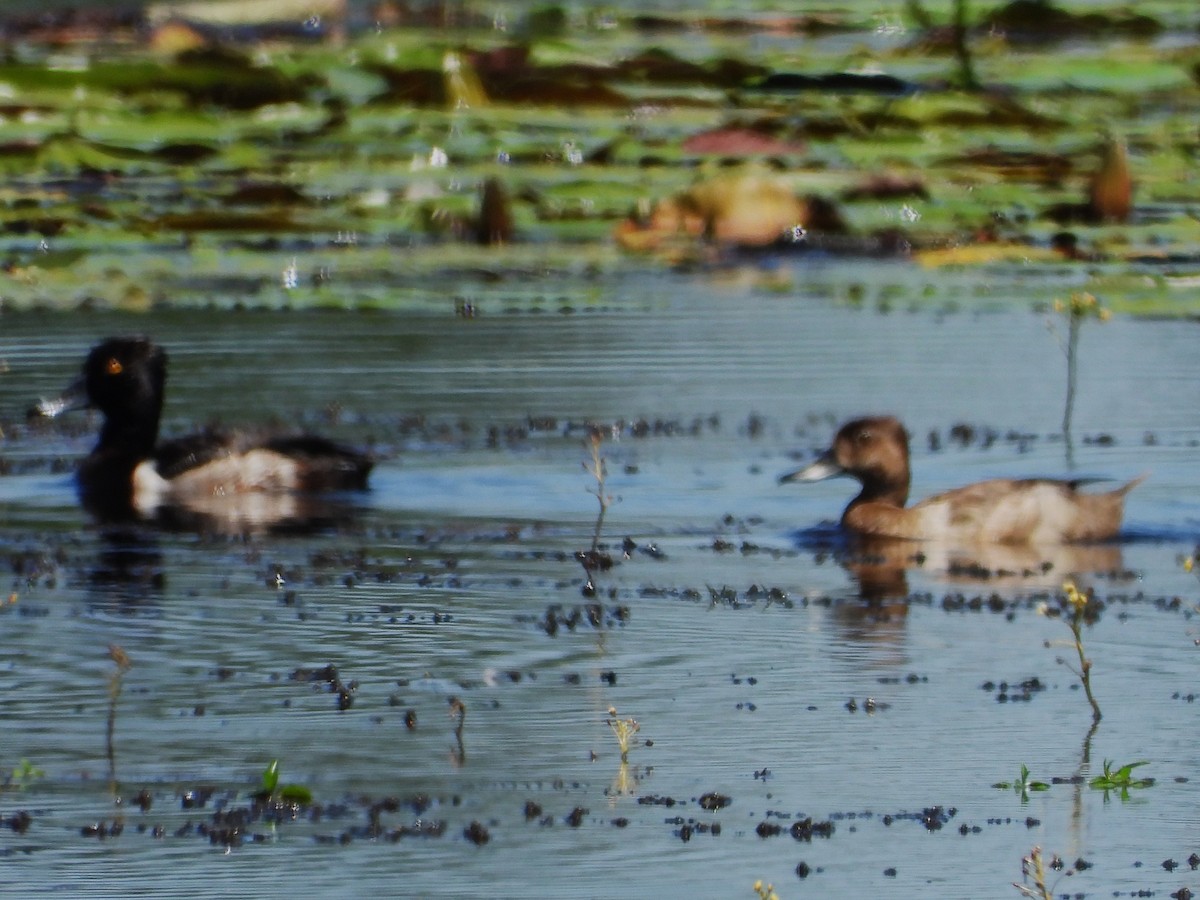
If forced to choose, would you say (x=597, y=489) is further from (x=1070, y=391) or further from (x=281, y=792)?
(x=281, y=792)

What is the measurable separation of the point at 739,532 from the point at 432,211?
346 inches

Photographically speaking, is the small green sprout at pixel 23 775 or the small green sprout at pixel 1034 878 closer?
the small green sprout at pixel 1034 878

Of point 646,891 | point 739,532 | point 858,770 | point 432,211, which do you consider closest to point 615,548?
point 739,532

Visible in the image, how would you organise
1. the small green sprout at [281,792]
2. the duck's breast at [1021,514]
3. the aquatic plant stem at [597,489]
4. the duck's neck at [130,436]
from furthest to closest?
the duck's neck at [130,436]
the duck's breast at [1021,514]
the aquatic plant stem at [597,489]
the small green sprout at [281,792]

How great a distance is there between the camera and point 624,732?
21.0ft

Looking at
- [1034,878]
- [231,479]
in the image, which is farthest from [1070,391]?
[1034,878]

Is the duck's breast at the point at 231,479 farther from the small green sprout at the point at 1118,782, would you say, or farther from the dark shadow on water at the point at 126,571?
the small green sprout at the point at 1118,782

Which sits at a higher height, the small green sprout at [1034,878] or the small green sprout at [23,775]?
the small green sprout at [1034,878]

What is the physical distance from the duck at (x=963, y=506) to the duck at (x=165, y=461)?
2.14 metres

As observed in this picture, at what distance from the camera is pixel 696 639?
8008 mm

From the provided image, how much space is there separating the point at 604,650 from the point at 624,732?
143 centimetres

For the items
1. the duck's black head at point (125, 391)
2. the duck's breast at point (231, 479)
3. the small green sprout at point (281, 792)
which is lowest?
the duck's breast at point (231, 479)

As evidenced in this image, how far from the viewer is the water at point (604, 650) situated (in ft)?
19.0

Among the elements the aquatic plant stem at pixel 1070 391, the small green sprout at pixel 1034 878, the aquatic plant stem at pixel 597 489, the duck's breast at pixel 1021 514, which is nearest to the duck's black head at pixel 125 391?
the aquatic plant stem at pixel 597 489
